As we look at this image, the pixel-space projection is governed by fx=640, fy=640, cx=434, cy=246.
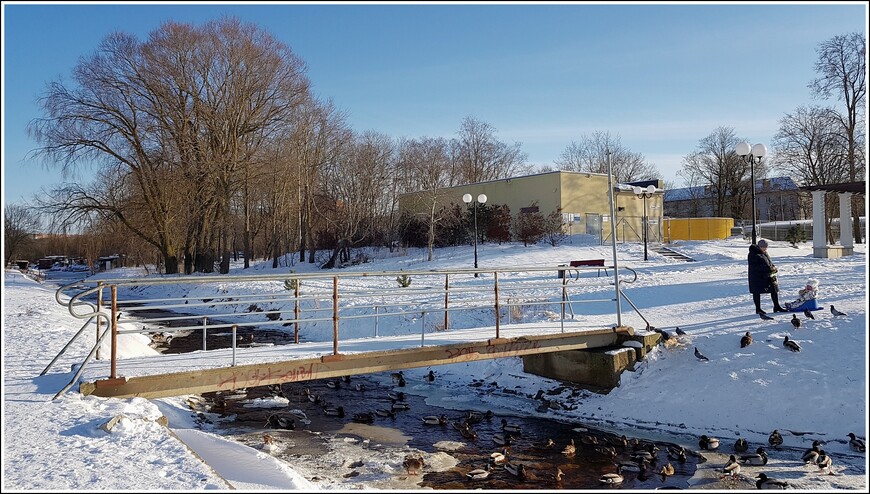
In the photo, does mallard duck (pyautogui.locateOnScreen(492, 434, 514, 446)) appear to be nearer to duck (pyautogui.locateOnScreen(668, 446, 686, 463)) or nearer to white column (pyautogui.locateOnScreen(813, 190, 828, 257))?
duck (pyautogui.locateOnScreen(668, 446, 686, 463))

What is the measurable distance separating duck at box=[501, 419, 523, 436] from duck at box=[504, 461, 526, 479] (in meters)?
1.85

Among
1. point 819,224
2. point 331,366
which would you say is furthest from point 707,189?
point 331,366

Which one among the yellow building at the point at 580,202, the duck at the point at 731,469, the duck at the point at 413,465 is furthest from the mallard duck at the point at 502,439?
the yellow building at the point at 580,202

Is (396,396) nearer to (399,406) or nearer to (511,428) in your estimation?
(399,406)

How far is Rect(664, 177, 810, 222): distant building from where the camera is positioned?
74.6 metres

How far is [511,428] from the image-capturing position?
11.3 metres

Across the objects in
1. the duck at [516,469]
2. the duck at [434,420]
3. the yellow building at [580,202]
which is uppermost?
the yellow building at [580,202]

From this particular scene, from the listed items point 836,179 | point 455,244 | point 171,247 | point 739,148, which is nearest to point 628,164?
point 836,179

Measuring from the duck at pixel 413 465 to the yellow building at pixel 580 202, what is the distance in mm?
29134

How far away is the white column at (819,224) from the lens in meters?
27.2

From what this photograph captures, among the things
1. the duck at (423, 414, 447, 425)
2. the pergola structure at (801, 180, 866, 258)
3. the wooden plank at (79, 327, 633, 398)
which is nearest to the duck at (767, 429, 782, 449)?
the wooden plank at (79, 327, 633, 398)

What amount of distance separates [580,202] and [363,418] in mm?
29560

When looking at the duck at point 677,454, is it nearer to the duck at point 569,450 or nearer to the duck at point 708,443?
the duck at point 708,443

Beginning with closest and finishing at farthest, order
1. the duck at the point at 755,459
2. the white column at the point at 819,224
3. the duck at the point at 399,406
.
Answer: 1. the duck at the point at 755,459
2. the duck at the point at 399,406
3. the white column at the point at 819,224
